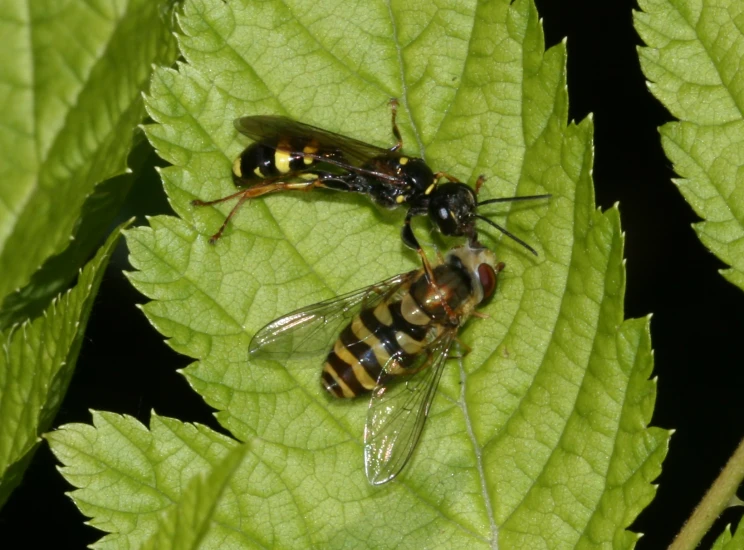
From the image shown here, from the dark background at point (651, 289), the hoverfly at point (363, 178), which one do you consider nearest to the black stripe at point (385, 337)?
the hoverfly at point (363, 178)

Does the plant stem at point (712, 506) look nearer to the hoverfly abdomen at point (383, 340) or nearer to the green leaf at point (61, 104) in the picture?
the hoverfly abdomen at point (383, 340)

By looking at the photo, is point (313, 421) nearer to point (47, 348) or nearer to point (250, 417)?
point (250, 417)

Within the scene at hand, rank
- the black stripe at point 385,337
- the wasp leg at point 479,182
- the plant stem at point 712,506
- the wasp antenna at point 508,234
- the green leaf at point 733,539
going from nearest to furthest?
the green leaf at point 733,539 → the plant stem at point 712,506 → the wasp antenna at point 508,234 → the wasp leg at point 479,182 → the black stripe at point 385,337

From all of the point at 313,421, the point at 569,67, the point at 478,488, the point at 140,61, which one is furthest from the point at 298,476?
the point at 569,67

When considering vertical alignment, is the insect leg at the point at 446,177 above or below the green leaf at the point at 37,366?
above

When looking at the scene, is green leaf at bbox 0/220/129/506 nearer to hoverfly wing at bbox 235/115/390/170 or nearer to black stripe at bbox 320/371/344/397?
hoverfly wing at bbox 235/115/390/170
